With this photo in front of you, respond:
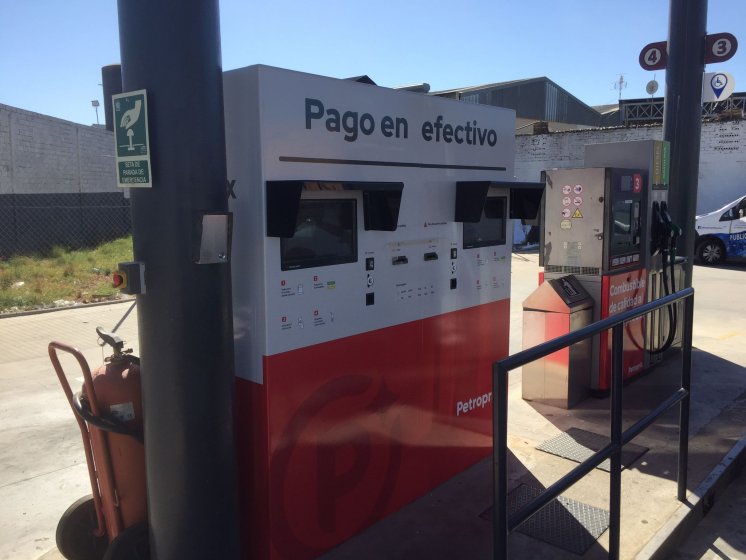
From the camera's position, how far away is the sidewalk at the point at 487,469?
3674 millimetres

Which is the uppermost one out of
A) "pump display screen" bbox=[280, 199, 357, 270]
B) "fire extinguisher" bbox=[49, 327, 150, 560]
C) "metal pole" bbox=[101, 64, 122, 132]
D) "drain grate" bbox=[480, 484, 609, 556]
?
"metal pole" bbox=[101, 64, 122, 132]

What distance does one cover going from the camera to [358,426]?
141 inches

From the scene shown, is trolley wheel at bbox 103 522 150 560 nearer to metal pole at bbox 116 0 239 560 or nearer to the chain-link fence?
metal pole at bbox 116 0 239 560

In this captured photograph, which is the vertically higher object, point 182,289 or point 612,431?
point 182,289

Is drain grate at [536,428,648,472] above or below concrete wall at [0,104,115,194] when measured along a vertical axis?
below

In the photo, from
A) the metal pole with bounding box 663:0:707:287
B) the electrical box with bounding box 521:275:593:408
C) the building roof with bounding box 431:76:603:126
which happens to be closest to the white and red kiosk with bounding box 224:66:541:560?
the electrical box with bounding box 521:275:593:408

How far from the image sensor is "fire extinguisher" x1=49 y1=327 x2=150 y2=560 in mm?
2975

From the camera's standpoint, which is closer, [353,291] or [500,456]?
[500,456]

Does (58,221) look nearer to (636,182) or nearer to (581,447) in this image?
(636,182)

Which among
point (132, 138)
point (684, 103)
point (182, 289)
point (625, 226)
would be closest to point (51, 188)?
point (684, 103)

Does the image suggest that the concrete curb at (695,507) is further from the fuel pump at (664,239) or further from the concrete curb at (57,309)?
the concrete curb at (57,309)

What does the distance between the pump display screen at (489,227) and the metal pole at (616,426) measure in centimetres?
137

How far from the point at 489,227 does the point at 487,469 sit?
1.66 m

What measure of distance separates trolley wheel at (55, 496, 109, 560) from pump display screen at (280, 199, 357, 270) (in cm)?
170
